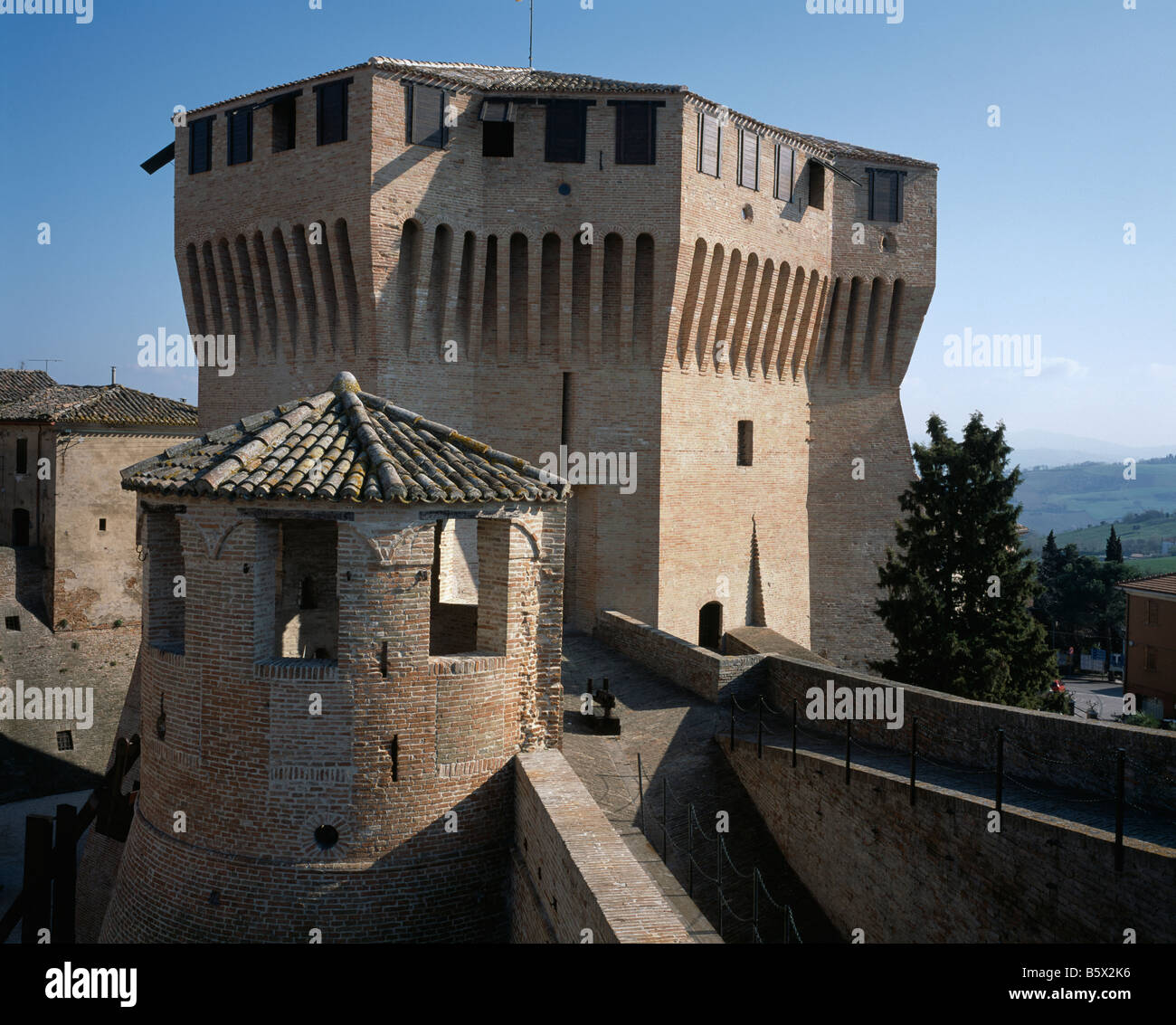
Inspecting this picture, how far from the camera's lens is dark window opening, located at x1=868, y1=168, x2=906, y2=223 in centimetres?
2384

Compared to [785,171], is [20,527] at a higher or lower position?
lower

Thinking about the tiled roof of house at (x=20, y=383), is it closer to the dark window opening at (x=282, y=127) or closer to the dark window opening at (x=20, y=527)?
the dark window opening at (x=20, y=527)

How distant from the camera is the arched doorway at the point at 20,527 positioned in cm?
3033

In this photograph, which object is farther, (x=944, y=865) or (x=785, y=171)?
(x=785, y=171)

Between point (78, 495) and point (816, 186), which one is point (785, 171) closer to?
point (816, 186)

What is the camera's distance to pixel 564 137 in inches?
766

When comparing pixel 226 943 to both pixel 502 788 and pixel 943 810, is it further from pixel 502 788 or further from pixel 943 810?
pixel 943 810

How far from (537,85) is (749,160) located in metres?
4.55

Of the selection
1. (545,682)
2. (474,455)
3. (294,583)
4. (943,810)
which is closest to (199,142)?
(294,583)

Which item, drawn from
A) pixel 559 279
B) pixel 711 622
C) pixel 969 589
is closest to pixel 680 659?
pixel 711 622

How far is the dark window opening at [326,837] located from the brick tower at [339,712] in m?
0.01

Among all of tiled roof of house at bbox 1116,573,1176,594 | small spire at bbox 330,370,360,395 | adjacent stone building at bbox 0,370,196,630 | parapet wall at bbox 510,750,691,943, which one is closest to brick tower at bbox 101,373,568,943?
parapet wall at bbox 510,750,691,943

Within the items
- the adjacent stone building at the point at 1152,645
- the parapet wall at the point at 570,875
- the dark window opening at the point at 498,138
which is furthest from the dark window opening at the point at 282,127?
the adjacent stone building at the point at 1152,645
